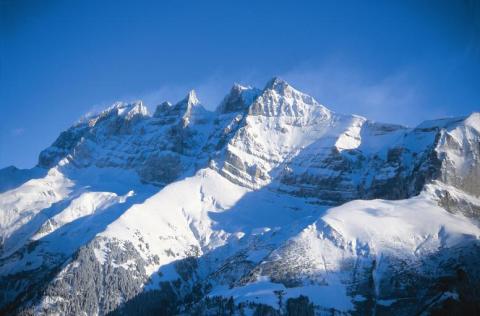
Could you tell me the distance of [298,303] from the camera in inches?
6560

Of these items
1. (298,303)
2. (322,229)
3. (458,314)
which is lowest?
(458,314)

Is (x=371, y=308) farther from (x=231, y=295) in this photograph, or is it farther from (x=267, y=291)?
(x=231, y=295)

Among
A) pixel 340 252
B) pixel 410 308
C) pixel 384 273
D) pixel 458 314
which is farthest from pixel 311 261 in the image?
pixel 458 314

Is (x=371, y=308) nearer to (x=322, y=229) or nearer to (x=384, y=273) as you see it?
(x=384, y=273)

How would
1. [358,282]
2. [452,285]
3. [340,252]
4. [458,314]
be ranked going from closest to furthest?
[458,314] < [452,285] < [358,282] < [340,252]

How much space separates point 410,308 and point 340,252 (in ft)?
101

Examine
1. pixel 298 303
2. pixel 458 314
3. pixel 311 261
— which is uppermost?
pixel 311 261

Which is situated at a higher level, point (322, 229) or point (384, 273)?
point (322, 229)

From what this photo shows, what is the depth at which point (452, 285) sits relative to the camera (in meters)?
165

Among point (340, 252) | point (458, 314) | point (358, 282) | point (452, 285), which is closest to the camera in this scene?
point (458, 314)

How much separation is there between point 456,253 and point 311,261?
44001 mm

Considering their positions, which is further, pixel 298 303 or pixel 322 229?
pixel 322 229

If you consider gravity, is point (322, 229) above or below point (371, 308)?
above

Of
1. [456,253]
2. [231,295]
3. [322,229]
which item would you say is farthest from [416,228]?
[231,295]
